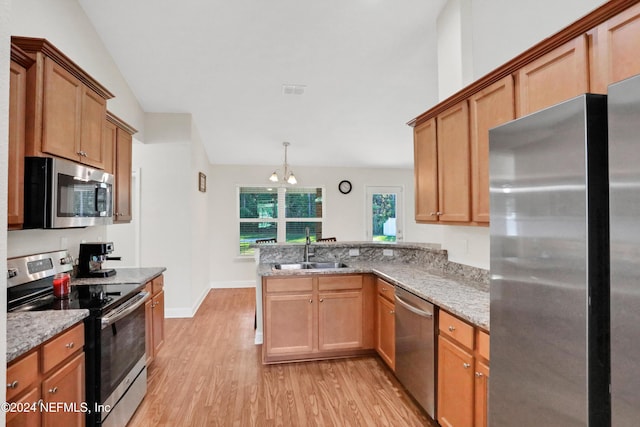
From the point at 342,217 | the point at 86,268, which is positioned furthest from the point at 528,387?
the point at 342,217

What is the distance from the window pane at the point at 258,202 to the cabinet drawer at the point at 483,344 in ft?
17.1

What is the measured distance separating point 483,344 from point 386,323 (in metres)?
1.30

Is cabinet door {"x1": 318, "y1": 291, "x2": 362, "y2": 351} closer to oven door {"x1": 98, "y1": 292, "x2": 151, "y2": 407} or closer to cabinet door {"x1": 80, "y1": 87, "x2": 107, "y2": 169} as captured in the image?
oven door {"x1": 98, "y1": 292, "x2": 151, "y2": 407}

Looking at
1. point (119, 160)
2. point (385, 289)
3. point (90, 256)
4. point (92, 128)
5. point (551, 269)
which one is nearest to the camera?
point (551, 269)

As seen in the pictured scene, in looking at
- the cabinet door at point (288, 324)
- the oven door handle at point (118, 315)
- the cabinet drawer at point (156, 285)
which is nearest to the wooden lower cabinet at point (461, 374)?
the cabinet door at point (288, 324)

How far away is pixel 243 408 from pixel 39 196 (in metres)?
1.90

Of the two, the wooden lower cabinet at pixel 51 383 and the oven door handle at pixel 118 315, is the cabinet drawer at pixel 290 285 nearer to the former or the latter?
the oven door handle at pixel 118 315

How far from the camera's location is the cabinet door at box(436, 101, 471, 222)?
2191mm

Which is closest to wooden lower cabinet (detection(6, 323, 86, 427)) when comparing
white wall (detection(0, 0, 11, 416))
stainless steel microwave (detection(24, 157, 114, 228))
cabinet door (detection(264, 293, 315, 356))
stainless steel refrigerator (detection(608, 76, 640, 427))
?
white wall (detection(0, 0, 11, 416))

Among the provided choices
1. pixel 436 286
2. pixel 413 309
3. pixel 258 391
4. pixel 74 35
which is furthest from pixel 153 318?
pixel 74 35

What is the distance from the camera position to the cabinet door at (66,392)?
4.79 ft

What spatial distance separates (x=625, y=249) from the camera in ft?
2.89

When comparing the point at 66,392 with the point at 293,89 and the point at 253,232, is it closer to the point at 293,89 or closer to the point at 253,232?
the point at 293,89

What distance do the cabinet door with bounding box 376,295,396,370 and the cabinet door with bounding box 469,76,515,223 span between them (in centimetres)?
109
